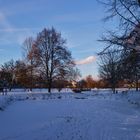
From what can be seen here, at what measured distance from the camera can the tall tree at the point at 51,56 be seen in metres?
62.1

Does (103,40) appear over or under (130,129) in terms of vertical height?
over

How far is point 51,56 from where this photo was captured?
63.2m

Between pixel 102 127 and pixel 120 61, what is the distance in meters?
4.69

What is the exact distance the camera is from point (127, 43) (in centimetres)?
1714

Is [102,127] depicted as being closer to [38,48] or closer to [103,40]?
[103,40]

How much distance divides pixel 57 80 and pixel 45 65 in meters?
3.38

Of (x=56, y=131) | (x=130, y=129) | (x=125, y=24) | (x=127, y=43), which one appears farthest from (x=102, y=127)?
(x=125, y=24)

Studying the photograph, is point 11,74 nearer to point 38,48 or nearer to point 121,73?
point 38,48

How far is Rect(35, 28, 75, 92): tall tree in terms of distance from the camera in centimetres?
6212

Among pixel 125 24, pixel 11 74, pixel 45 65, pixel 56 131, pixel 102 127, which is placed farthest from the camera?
pixel 11 74

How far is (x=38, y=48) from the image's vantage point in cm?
6284

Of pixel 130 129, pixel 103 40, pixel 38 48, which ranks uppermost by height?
pixel 38 48

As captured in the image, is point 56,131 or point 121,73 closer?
point 56,131

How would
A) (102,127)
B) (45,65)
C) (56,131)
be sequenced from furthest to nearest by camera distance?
(45,65), (102,127), (56,131)
